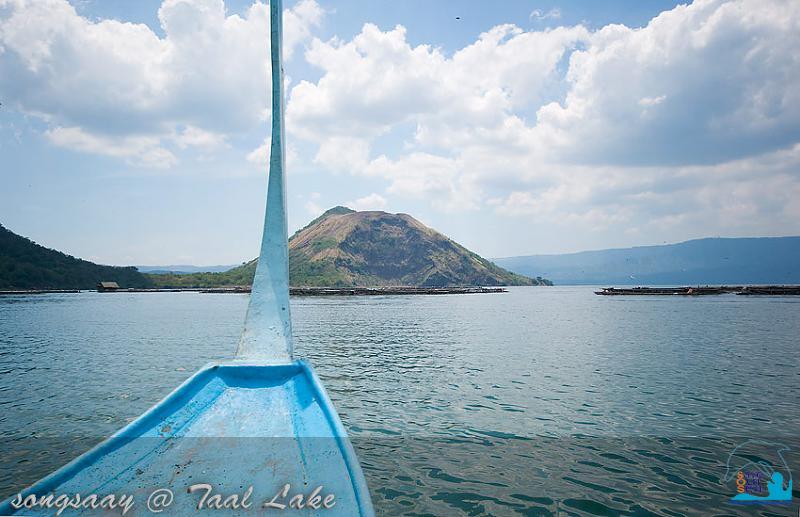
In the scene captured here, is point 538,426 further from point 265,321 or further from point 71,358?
point 71,358

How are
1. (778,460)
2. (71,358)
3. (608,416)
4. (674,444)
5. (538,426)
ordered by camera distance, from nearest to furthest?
(778,460) → (674,444) → (538,426) → (608,416) → (71,358)

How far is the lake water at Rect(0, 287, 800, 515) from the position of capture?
10.1 m

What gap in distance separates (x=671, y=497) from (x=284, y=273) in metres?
10.9

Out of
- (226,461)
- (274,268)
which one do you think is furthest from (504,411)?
(226,461)

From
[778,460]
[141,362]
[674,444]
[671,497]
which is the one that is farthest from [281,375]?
[141,362]

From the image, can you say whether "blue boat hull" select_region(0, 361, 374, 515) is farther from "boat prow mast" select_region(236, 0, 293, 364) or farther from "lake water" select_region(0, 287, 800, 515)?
"lake water" select_region(0, 287, 800, 515)

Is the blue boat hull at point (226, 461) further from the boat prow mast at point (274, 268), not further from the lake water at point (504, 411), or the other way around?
the lake water at point (504, 411)

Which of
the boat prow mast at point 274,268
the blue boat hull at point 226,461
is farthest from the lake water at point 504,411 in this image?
the boat prow mast at point 274,268

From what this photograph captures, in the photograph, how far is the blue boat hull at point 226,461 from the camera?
5961 mm

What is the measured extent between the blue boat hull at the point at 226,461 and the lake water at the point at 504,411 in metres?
3.48

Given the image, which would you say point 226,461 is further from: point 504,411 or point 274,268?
point 504,411

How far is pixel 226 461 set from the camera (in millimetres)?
6754

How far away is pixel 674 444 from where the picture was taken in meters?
13.0

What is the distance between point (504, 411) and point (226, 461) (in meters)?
12.4
